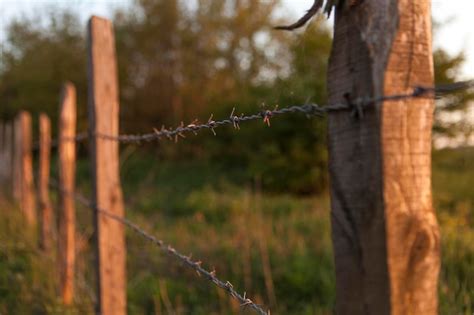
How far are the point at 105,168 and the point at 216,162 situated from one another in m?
12.3

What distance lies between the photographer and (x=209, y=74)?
18297mm

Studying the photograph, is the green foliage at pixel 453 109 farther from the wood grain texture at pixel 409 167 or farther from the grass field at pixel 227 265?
the wood grain texture at pixel 409 167

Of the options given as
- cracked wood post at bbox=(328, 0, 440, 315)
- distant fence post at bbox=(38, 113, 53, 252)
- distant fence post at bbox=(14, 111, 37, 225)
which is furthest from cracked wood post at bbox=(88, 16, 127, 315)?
distant fence post at bbox=(14, 111, 37, 225)

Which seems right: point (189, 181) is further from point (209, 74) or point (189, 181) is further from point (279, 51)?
point (209, 74)

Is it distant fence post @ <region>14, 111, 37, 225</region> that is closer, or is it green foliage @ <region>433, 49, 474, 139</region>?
distant fence post @ <region>14, 111, 37, 225</region>

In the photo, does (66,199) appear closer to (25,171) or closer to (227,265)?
(227,265)

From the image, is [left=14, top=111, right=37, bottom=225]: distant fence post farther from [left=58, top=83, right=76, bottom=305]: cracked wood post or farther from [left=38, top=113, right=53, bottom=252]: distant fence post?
[left=58, top=83, right=76, bottom=305]: cracked wood post

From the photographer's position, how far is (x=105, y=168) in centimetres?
289

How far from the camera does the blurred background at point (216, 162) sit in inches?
155

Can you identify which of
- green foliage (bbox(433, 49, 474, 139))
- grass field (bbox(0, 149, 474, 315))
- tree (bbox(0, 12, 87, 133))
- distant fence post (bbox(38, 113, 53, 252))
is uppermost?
tree (bbox(0, 12, 87, 133))

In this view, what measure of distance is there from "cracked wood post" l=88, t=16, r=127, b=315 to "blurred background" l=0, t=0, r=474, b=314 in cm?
52

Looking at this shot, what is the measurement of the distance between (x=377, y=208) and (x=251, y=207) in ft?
23.6

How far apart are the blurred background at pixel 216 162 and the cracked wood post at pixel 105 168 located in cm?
52

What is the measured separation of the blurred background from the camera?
3946 millimetres
